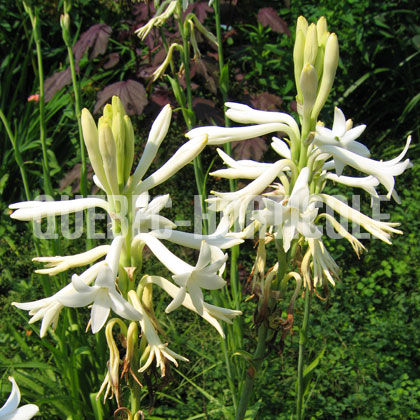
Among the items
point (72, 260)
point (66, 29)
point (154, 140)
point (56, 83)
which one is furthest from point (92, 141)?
point (56, 83)

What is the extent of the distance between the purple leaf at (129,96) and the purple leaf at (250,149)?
63cm

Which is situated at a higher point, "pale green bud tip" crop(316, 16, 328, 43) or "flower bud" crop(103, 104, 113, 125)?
"pale green bud tip" crop(316, 16, 328, 43)

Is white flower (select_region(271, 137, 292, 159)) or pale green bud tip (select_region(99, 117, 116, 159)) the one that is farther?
white flower (select_region(271, 137, 292, 159))

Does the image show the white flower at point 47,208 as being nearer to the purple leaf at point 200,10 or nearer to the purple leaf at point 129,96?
the purple leaf at point 129,96

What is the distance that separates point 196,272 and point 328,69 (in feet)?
2.39

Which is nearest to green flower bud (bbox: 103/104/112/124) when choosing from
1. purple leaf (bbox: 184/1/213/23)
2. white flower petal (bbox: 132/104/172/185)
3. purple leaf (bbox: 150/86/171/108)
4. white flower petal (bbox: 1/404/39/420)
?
white flower petal (bbox: 132/104/172/185)

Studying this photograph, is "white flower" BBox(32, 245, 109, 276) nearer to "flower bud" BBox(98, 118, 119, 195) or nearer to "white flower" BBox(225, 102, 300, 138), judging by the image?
"flower bud" BBox(98, 118, 119, 195)

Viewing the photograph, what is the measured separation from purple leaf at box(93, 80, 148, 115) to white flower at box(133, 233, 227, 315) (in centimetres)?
217

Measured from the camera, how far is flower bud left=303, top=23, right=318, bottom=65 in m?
1.49

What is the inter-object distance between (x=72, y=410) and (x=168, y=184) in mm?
2127

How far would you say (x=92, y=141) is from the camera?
48.0 inches

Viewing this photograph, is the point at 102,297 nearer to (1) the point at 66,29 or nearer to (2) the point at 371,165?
(2) the point at 371,165

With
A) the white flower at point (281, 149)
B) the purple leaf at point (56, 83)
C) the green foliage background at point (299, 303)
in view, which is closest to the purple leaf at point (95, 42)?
the purple leaf at point (56, 83)

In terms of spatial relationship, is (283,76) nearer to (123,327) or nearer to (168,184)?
(168,184)
